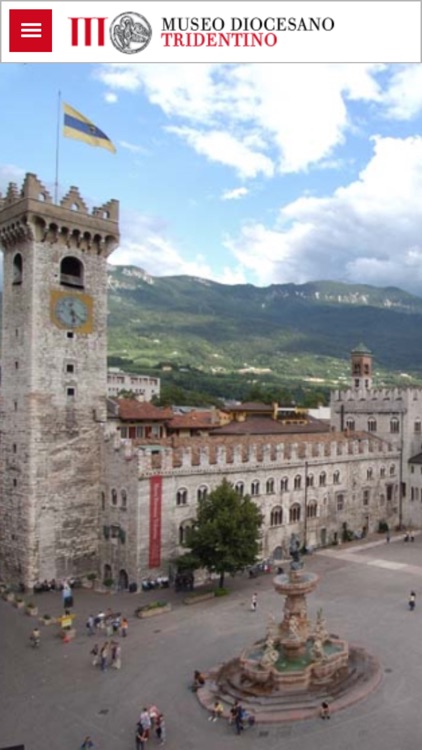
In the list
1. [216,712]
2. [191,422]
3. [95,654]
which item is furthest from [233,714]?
[191,422]

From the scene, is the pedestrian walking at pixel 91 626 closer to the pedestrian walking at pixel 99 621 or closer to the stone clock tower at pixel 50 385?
the pedestrian walking at pixel 99 621

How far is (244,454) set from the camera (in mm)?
59688

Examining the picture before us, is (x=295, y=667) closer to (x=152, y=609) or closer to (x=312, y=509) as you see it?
(x=152, y=609)

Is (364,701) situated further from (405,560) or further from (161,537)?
(405,560)

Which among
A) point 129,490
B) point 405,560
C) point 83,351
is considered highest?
point 83,351

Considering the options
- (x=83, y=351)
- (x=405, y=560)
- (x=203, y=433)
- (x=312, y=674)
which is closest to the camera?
(x=312, y=674)

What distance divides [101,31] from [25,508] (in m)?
36.2

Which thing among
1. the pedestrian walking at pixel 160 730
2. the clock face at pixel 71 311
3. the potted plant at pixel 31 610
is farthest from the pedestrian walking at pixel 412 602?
the clock face at pixel 71 311

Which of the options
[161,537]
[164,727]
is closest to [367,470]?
[161,537]

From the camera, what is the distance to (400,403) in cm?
7694

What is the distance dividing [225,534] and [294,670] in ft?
53.2

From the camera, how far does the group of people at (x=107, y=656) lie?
1427 inches

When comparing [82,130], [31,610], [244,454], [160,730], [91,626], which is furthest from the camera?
[244,454]

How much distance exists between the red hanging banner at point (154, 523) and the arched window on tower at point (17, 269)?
2025 cm
